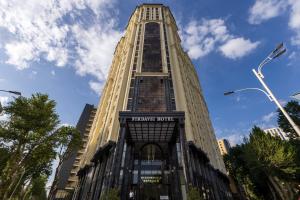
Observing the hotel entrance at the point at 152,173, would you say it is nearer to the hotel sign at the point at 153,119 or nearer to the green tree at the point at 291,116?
the hotel sign at the point at 153,119

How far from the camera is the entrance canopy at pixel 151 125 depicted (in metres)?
24.0

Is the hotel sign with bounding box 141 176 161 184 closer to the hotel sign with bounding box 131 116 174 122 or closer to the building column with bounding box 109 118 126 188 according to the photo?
the building column with bounding box 109 118 126 188

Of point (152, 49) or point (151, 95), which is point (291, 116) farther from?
point (152, 49)

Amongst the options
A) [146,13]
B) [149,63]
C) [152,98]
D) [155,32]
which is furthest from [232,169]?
[146,13]

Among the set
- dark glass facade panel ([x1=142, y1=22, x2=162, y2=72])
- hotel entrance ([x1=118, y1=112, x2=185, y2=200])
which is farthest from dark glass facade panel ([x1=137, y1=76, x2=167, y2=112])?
hotel entrance ([x1=118, y1=112, x2=185, y2=200])

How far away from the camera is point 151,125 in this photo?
2612 centimetres

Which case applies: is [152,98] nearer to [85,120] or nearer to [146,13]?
[146,13]

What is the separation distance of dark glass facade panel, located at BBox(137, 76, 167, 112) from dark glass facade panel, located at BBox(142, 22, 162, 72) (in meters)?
4.40

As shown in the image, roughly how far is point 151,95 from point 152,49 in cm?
1738

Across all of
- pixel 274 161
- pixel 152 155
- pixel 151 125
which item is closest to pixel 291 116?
pixel 274 161

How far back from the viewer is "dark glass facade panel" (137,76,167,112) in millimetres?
34353

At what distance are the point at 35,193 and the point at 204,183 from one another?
37384mm

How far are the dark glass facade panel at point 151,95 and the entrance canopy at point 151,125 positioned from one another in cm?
615

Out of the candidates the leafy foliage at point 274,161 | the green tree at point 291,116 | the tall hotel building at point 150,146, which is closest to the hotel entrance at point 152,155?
the tall hotel building at point 150,146
